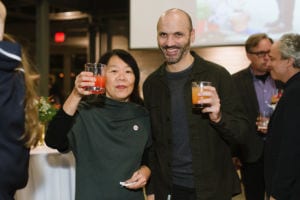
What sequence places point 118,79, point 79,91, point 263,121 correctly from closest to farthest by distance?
1. point 79,91
2. point 118,79
3. point 263,121

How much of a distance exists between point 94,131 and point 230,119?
2.19 feet

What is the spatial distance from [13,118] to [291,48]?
1.85 meters

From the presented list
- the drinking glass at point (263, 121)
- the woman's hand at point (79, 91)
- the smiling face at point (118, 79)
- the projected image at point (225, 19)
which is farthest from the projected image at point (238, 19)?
the woman's hand at point (79, 91)

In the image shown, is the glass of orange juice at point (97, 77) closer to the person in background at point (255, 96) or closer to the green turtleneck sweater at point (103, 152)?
the green turtleneck sweater at point (103, 152)

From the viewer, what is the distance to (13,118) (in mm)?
1226

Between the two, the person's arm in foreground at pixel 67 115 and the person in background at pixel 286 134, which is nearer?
the person's arm in foreground at pixel 67 115

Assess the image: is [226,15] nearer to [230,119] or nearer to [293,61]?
[293,61]

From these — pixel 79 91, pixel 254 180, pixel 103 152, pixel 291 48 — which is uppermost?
pixel 291 48

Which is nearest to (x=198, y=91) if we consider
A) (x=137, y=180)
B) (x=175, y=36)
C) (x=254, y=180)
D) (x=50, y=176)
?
(x=175, y=36)

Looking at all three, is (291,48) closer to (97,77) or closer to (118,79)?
(118,79)

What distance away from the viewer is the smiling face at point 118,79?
1964 mm

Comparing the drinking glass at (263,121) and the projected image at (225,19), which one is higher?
the projected image at (225,19)

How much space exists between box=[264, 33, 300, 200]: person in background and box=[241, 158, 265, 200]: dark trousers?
0.86m

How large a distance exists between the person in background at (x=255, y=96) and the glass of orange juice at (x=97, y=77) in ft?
5.63
